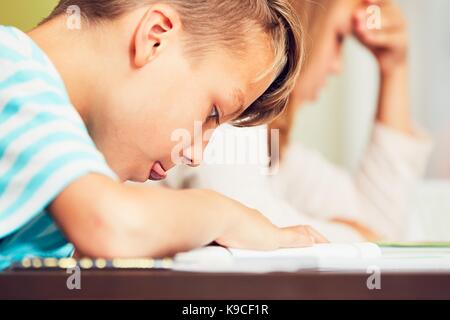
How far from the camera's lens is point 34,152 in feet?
1.29

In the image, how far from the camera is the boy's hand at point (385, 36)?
1064mm

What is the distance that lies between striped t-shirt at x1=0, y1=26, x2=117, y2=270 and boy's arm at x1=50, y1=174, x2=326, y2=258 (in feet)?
0.04

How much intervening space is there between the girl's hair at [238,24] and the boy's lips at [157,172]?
0.28 feet

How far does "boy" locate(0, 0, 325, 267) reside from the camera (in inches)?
15.0

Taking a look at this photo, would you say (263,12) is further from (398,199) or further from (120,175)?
(398,199)

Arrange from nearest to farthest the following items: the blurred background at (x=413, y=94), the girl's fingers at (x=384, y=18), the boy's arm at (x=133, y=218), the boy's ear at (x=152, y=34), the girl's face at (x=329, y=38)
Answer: the boy's arm at (x=133, y=218)
the boy's ear at (x=152, y=34)
the girl's face at (x=329, y=38)
the girl's fingers at (x=384, y=18)
the blurred background at (x=413, y=94)

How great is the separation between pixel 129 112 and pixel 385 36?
0.73m

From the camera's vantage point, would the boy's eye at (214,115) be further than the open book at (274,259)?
Yes

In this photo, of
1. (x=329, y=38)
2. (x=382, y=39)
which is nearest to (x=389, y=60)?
(x=382, y=39)

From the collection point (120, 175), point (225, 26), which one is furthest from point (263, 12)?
point (120, 175)

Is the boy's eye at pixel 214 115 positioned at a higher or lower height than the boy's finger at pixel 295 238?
higher

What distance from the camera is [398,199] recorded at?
1.05 m

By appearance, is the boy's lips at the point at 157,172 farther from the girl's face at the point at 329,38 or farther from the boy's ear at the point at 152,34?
the girl's face at the point at 329,38

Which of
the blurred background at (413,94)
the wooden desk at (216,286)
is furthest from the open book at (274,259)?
the blurred background at (413,94)
